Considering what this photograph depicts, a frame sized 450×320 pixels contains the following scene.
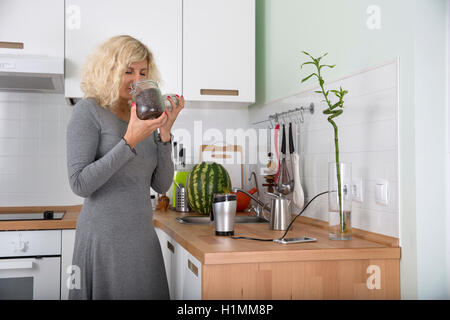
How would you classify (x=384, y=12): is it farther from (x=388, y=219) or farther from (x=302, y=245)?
(x=302, y=245)

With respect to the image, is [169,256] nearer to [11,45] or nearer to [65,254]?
[65,254]

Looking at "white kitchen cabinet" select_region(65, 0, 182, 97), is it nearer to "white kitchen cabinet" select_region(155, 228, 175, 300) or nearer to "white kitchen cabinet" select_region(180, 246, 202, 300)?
"white kitchen cabinet" select_region(155, 228, 175, 300)

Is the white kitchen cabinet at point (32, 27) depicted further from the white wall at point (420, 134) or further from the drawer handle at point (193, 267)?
the white wall at point (420, 134)

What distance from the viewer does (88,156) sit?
1.50 metres

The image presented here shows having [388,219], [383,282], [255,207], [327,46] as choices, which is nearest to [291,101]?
[327,46]

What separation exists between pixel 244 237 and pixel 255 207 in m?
0.95

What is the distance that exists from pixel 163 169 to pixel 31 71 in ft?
3.57

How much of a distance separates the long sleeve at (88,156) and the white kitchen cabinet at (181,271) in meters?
0.40

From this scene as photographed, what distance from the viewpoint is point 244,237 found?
168cm

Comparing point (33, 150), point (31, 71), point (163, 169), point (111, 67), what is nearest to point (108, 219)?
point (163, 169)

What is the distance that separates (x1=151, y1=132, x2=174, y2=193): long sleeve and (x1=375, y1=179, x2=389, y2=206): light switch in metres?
0.74

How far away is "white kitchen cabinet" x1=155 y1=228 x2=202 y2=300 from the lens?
1.52m
